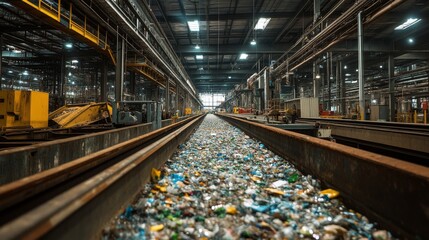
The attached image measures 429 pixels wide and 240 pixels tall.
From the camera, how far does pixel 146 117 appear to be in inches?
391

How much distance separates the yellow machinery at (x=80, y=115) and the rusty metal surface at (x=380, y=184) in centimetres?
788

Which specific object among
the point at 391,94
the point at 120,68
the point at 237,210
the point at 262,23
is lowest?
the point at 237,210

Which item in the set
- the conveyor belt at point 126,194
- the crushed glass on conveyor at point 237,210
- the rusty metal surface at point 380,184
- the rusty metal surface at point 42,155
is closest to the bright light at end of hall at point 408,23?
the rusty metal surface at point 380,184

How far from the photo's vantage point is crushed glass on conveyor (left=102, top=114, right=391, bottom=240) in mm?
1762

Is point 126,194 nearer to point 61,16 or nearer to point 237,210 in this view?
point 237,210

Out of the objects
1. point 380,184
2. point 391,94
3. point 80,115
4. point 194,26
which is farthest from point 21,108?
point 391,94

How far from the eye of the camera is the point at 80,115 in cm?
848

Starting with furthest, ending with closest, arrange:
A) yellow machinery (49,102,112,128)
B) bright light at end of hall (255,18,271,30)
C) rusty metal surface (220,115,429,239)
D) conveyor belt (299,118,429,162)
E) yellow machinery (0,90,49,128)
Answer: bright light at end of hall (255,18,271,30) → yellow machinery (49,102,112,128) → yellow machinery (0,90,49,128) → conveyor belt (299,118,429,162) → rusty metal surface (220,115,429,239)

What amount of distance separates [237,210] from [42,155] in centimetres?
312

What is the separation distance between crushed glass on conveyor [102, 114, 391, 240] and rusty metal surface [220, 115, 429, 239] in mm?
116

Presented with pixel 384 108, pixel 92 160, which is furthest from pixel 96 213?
Result: pixel 384 108

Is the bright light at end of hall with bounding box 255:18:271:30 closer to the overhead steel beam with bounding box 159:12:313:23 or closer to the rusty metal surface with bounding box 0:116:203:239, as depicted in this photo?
the overhead steel beam with bounding box 159:12:313:23

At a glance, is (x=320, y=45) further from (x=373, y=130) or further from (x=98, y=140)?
(x=98, y=140)

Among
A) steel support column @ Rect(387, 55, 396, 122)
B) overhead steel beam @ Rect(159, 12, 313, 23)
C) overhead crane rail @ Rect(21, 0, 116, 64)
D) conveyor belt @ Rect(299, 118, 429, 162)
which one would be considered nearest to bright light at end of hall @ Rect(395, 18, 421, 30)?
steel support column @ Rect(387, 55, 396, 122)
